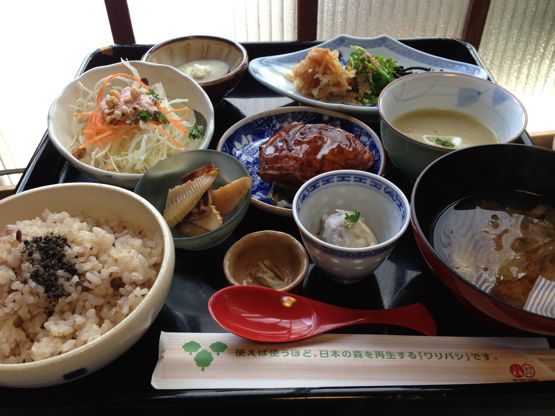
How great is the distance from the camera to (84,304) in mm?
1025

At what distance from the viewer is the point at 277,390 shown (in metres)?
0.95

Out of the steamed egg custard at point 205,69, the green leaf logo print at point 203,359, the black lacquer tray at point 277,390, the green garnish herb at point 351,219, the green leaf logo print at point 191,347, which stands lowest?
the black lacquer tray at point 277,390

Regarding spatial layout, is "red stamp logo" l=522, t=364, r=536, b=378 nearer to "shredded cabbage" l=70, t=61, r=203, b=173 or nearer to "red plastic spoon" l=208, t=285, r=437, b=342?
"red plastic spoon" l=208, t=285, r=437, b=342

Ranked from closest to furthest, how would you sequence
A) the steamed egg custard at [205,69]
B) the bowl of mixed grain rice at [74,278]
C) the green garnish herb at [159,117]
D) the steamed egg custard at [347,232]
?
1. the bowl of mixed grain rice at [74,278]
2. the steamed egg custard at [347,232]
3. the green garnish herb at [159,117]
4. the steamed egg custard at [205,69]

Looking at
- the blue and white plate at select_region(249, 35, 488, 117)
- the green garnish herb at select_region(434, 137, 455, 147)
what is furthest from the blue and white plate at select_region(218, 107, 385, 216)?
the green garnish herb at select_region(434, 137, 455, 147)

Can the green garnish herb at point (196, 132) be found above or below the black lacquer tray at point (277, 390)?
above

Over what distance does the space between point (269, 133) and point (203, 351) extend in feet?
3.08

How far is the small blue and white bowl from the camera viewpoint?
108cm

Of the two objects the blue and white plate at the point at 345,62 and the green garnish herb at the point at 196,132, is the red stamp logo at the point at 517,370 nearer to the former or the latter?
the blue and white plate at the point at 345,62

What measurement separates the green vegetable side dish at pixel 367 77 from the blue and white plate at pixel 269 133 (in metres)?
0.25

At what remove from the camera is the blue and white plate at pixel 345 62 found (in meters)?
1.78

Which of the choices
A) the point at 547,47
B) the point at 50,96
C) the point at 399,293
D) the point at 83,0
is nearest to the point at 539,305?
the point at 399,293

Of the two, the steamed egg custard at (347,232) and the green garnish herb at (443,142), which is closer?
the steamed egg custard at (347,232)

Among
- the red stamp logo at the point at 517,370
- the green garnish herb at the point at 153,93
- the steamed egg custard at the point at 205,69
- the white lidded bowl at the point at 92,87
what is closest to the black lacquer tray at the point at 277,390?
the red stamp logo at the point at 517,370
